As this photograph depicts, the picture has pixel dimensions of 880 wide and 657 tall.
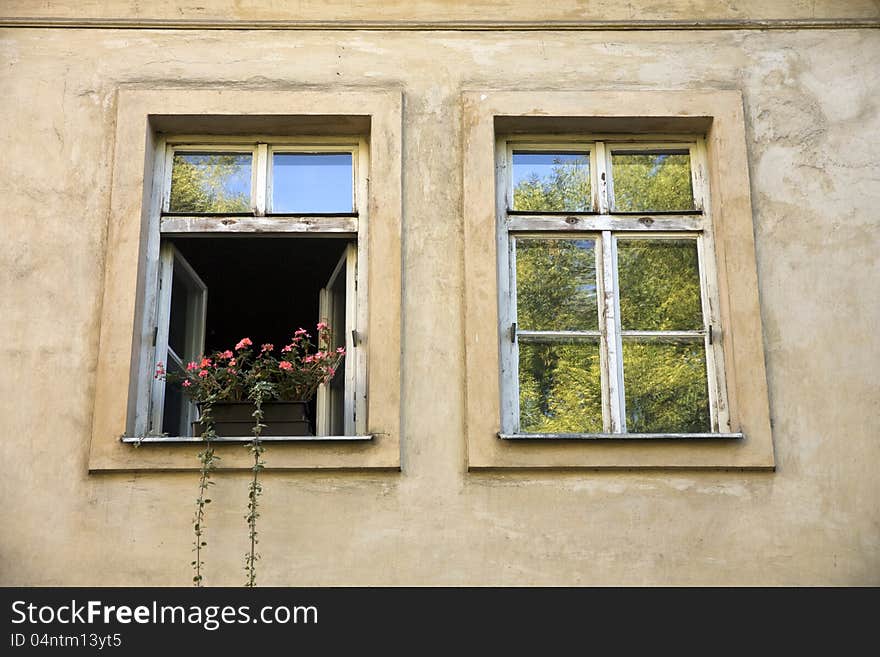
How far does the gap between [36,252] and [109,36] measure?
119 cm

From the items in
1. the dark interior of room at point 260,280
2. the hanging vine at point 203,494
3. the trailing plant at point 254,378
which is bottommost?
the hanging vine at point 203,494

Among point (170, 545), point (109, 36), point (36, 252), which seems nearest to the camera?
point (170, 545)

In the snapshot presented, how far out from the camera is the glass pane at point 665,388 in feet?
20.9

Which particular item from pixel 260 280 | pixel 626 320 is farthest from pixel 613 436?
pixel 260 280

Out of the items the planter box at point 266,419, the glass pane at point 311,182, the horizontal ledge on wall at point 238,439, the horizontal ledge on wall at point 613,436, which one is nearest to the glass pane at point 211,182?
the glass pane at point 311,182

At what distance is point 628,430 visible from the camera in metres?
6.38

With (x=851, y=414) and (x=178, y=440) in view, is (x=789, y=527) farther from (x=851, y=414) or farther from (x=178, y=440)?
Answer: (x=178, y=440)

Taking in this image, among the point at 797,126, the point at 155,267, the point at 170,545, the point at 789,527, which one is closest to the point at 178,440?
the point at 170,545

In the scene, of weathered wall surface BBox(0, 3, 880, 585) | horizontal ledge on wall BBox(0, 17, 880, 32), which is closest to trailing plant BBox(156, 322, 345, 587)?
weathered wall surface BBox(0, 3, 880, 585)

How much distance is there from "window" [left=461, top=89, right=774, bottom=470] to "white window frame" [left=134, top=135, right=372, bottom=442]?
0.54 metres

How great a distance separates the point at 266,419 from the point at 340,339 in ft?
1.92

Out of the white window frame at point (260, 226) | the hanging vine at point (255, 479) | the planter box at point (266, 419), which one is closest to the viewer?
the hanging vine at point (255, 479)

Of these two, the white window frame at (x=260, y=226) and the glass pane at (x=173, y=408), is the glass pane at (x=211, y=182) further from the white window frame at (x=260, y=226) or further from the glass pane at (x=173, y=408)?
the glass pane at (x=173, y=408)

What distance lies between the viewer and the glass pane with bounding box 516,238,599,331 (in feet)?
21.6
